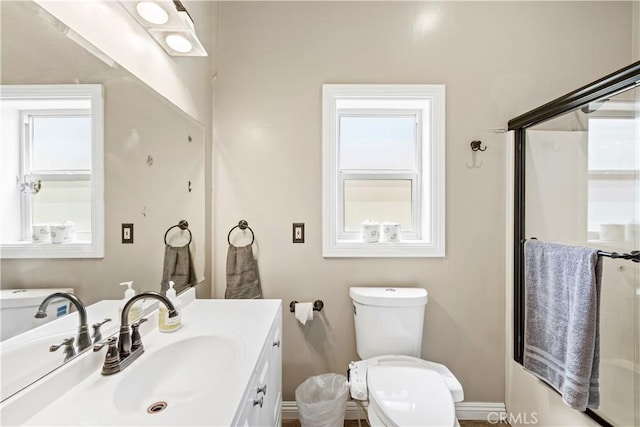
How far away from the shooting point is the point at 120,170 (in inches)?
36.8

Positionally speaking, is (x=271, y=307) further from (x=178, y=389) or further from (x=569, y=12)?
(x=569, y=12)

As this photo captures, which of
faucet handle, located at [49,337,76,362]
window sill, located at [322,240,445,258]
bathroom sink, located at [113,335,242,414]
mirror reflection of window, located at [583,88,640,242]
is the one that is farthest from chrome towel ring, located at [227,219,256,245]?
mirror reflection of window, located at [583,88,640,242]

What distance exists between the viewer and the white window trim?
61 cm

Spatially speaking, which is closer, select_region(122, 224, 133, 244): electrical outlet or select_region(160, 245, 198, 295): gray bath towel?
select_region(122, 224, 133, 244): electrical outlet

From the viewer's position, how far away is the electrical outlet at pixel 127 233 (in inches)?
38.3

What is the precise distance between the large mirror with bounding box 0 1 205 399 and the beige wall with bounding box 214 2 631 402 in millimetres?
370

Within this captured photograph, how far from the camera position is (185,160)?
140 cm

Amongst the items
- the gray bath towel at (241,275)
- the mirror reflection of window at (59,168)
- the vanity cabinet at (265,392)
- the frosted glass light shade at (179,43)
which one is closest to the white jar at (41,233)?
the mirror reflection of window at (59,168)

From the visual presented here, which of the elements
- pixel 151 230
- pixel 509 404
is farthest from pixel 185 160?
pixel 509 404

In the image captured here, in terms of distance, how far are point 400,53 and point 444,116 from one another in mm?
454

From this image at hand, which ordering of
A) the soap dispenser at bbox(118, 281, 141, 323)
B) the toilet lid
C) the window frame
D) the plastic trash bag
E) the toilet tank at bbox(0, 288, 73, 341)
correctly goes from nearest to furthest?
the toilet tank at bbox(0, 288, 73, 341) → the soap dispenser at bbox(118, 281, 141, 323) → the toilet lid → the plastic trash bag → the window frame

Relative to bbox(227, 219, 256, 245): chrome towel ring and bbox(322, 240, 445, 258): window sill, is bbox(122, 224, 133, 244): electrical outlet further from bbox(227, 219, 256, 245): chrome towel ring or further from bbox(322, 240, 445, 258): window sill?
bbox(322, 240, 445, 258): window sill

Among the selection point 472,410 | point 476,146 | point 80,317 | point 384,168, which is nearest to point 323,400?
point 472,410

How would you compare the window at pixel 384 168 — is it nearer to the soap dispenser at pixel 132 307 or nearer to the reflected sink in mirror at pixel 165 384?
the reflected sink in mirror at pixel 165 384
